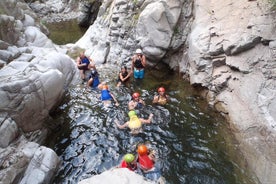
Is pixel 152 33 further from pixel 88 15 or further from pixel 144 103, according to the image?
pixel 88 15

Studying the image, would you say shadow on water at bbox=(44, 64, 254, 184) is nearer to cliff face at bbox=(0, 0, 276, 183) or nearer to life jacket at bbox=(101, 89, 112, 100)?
life jacket at bbox=(101, 89, 112, 100)

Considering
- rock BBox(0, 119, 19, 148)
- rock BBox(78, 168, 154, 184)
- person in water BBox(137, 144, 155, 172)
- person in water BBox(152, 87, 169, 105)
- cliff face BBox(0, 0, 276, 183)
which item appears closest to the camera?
rock BBox(78, 168, 154, 184)

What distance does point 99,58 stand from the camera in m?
16.8

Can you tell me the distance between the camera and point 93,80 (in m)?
14.2

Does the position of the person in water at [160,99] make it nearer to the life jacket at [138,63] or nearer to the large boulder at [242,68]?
the large boulder at [242,68]

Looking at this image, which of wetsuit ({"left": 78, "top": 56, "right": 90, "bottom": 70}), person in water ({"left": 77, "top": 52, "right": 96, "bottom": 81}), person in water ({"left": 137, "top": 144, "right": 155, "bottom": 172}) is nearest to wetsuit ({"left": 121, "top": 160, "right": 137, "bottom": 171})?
person in water ({"left": 137, "top": 144, "right": 155, "bottom": 172})

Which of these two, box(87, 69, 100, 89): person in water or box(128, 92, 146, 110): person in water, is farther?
box(87, 69, 100, 89): person in water

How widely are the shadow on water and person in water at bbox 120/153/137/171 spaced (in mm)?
691

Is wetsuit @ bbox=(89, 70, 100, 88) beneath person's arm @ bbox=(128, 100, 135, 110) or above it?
beneath

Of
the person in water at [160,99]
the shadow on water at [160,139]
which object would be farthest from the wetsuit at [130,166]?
the person in water at [160,99]

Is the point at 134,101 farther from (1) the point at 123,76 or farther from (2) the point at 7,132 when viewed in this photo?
(2) the point at 7,132

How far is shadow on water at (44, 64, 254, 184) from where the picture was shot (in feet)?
28.3

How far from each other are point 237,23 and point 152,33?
4.54 metres

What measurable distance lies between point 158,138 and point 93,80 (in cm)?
554
